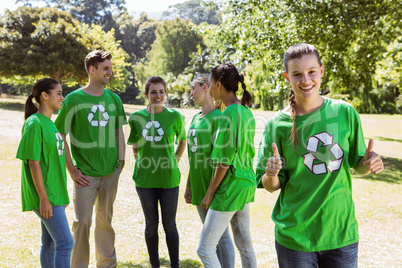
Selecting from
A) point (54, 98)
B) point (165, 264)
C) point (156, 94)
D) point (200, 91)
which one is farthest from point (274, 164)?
point (165, 264)

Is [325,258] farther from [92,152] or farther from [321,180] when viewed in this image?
[92,152]

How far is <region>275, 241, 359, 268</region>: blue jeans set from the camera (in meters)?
2.27

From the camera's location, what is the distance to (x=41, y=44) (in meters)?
26.4

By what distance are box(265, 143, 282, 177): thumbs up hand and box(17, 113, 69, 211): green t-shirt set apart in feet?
6.23

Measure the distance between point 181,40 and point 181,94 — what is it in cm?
1581

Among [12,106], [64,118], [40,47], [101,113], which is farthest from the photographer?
[12,106]

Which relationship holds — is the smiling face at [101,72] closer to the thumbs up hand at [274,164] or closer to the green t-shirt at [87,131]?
the green t-shirt at [87,131]

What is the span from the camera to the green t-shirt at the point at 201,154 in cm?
367

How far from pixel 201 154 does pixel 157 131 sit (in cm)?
A: 80

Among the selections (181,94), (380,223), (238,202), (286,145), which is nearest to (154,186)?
(238,202)

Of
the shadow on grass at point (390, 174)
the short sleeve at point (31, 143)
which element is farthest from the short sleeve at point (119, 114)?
the shadow on grass at point (390, 174)

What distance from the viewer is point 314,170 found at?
2.33 m

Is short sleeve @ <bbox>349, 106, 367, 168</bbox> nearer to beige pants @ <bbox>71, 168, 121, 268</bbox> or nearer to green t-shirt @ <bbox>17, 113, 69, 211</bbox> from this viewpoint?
green t-shirt @ <bbox>17, 113, 69, 211</bbox>

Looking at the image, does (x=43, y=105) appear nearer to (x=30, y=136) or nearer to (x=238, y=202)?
(x=30, y=136)
